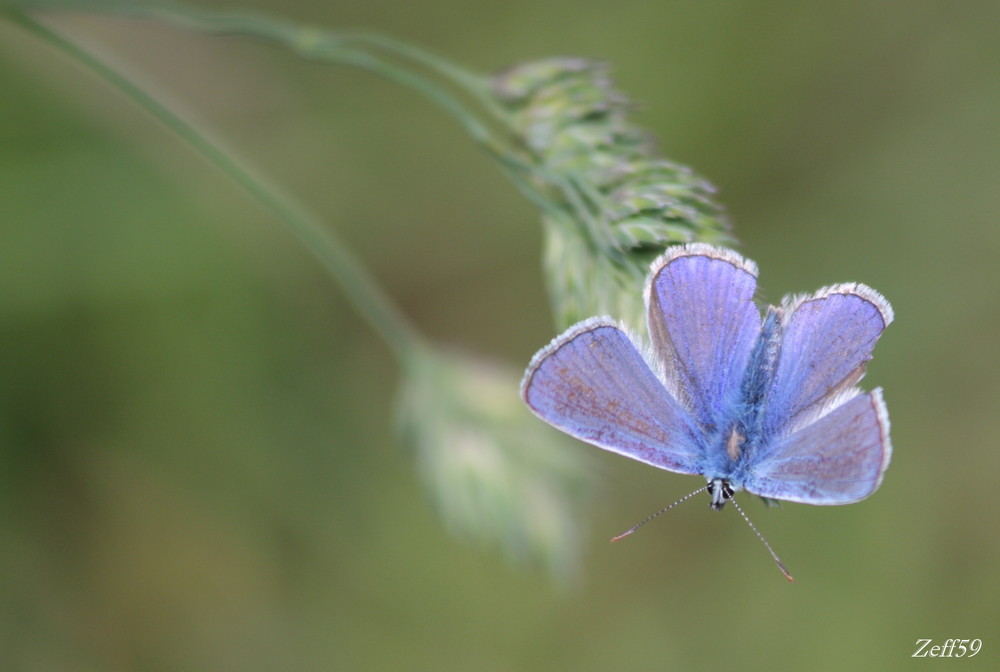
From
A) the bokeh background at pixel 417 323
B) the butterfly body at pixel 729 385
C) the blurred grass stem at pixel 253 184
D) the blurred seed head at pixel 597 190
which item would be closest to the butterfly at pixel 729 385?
the butterfly body at pixel 729 385

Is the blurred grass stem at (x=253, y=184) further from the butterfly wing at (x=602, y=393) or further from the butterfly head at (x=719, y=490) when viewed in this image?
the butterfly head at (x=719, y=490)

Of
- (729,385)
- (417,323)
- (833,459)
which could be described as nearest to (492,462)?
(729,385)

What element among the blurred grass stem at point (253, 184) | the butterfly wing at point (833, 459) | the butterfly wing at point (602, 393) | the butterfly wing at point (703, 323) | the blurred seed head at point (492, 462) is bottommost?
the butterfly wing at point (833, 459)

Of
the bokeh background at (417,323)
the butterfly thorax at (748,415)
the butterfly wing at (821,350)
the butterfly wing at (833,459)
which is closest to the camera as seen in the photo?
the butterfly wing at (833,459)

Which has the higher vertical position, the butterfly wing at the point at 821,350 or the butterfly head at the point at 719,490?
the butterfly wing at the point at 821,350

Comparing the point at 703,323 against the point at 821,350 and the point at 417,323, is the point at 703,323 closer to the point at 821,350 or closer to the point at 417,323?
the point at 821,350

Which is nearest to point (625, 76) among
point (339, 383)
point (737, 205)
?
point (737, 205)

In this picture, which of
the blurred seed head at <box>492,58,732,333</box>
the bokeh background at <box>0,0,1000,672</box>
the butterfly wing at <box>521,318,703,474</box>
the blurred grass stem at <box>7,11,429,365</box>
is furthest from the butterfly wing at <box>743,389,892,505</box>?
the bokeh background at <box>0,0,1000,672</box>

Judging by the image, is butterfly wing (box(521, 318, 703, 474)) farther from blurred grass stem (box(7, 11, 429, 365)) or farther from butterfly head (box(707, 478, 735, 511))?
blurred grass stem (box(7, 11, 429, 365))
